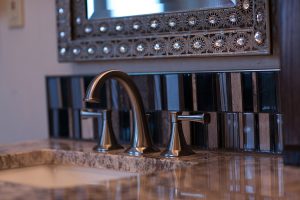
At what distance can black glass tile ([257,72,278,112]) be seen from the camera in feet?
3.77

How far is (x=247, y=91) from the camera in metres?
1.18

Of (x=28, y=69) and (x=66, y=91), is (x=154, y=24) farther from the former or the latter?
(x=28, y=69)

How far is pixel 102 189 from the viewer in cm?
92

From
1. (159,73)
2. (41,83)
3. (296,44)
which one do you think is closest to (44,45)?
(41,83)

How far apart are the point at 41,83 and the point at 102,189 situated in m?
0.76

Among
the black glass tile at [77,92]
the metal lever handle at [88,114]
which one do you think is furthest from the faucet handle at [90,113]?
the black glass tile at [77,92]

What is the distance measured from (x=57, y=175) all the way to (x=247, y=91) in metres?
0.46

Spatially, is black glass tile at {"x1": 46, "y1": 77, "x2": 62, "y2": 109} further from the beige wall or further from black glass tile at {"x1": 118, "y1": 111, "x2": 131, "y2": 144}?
black glass tile at {"x1": 118, "y1": 111, "x2": 131, "y2": 144}

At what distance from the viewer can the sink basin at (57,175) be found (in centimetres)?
127

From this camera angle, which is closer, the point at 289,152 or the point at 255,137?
the point at 289,152

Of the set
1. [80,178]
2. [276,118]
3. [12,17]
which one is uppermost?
[12,17]

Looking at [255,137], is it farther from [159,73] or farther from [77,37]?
[77,37]

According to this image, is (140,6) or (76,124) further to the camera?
(76,124)

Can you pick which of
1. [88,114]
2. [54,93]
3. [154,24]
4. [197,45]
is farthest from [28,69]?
[197,45]
